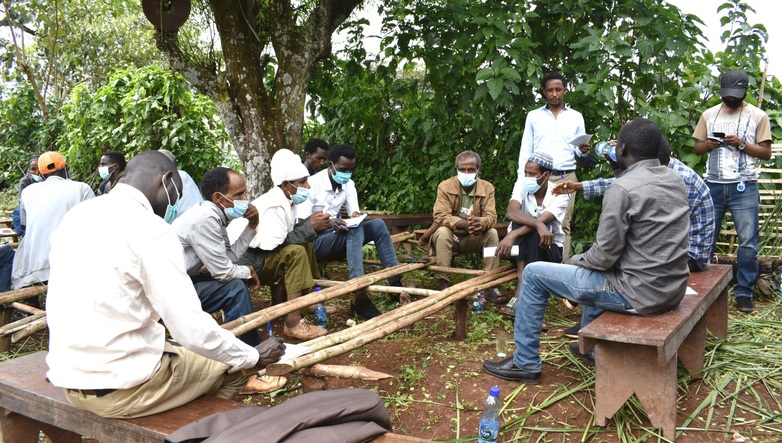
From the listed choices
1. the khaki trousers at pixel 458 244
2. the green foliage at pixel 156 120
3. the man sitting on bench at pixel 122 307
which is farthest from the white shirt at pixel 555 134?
the green foliage at pixel 156 120

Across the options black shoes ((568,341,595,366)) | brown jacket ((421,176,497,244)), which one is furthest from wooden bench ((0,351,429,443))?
brown jacket ((421,176,497,244))

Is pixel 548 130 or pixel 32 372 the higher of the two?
pixel 548 130

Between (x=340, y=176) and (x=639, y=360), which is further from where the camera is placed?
(x=340, y=176)

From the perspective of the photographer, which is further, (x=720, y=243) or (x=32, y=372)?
(x=720, y=243)

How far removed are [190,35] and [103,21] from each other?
31.6 ft

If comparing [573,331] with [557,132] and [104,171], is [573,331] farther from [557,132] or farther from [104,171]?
[104,171]

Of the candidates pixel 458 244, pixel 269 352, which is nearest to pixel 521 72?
pixel 458 244

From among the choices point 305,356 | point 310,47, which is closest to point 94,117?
point 310,47

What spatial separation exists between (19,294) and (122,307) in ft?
10.6

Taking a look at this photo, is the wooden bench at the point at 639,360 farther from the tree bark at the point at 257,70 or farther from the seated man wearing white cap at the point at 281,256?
the tree bark at the point at 257,70

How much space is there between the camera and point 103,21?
15.9 meters

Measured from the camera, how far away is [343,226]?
227 inches

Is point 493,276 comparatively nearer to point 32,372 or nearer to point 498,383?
point 498,383

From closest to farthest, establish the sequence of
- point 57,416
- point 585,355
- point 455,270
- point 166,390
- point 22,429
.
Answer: point 166,390 < point 57,416 < point 22,429 < point 585,355 < point 455,270
